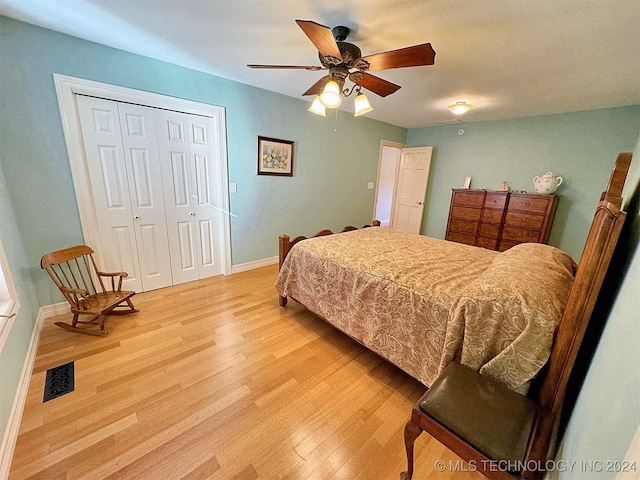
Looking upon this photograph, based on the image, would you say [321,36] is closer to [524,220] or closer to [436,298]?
[436,298]

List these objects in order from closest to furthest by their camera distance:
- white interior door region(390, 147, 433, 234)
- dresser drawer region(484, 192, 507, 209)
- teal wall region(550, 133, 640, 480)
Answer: teal wall region(550, 133, 640, 480) < dresser drawer region(484, 192, 507, 209) < white interior door region(390, 147, 433, 234)

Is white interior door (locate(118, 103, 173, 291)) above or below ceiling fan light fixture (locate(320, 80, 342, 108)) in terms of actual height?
below

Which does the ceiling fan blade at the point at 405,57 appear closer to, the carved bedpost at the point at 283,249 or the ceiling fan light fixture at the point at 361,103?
the ceiling fan light fixture at the point at 361,103

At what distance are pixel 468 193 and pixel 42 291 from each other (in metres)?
5.25

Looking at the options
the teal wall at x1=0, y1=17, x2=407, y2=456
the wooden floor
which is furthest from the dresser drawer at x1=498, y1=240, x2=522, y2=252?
the teal wall at x1=0, y1=17, x2=407, y2=456

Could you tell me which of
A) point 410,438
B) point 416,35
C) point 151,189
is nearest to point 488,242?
point 416,35

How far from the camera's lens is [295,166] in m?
3.62

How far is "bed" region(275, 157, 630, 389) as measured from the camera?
1129mm

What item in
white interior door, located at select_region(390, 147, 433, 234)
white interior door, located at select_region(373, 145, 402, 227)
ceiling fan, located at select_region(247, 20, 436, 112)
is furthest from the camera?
white interior door, located at select_region(373, 145, 402, 227)

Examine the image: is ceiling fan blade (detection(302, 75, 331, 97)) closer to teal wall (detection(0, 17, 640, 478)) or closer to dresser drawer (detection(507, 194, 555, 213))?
teal wall (detection(0, 17, 640, 478))

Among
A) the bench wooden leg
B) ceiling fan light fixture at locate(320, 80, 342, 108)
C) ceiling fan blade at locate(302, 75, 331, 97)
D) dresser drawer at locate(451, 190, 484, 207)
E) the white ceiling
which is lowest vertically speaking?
the bench wooden leg

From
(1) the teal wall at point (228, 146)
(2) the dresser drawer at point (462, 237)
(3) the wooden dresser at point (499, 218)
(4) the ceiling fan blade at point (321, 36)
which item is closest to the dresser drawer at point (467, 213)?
(3) the wooden dresser at point (499, 218)

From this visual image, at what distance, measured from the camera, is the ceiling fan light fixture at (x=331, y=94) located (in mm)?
1734

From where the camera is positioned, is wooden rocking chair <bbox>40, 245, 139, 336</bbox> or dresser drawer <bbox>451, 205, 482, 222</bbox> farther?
dresser drawer <bbox>451, 205, 482, 222</bbox>
